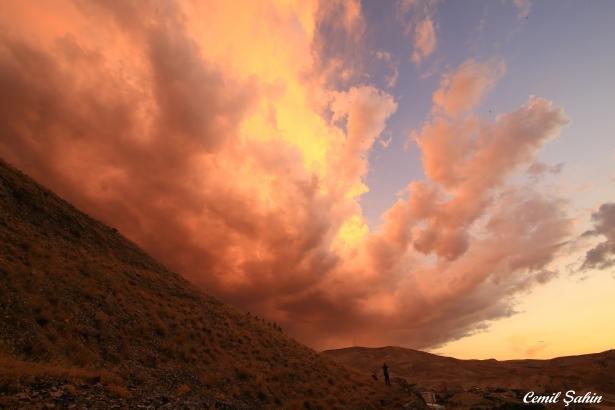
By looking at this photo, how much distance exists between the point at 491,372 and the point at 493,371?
2.89 metres

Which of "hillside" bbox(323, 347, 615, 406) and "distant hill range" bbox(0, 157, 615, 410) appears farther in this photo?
"hillside" bbox(323, 347, 615, 406)

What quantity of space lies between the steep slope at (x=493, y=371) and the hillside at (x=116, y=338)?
128 ft

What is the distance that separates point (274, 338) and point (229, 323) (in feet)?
21.8

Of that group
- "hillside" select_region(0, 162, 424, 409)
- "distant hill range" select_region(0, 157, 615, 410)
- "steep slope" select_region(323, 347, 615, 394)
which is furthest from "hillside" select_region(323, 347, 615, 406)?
"hillside" select_region(0, 162, 424, 409)

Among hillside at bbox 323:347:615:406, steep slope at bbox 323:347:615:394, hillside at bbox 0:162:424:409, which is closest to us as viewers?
hillside at bbox 0:162:424:409

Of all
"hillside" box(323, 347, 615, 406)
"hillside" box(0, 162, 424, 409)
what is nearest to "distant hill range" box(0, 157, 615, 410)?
"hillside" box(0, 162, 424, 409)

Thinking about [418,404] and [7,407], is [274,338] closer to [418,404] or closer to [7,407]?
[418,404]

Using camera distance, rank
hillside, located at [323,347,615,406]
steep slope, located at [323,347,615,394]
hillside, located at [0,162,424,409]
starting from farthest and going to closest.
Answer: steep slope, located at [323,347,615,394], hillside, located at [323,347,615,406], hillside, located at [0,162,424,409]

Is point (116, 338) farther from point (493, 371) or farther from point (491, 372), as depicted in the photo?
point (493, 371)

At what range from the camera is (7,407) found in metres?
10.1

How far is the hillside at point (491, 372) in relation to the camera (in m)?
63.2

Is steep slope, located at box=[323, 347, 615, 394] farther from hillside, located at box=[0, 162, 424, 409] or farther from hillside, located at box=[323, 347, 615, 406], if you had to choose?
hillside, located at box=[0, 162, 424, 409]

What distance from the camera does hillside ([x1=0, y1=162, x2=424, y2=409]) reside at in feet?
48.7

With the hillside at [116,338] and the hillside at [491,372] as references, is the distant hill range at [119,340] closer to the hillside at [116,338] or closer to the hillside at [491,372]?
the hillside at [116,338]
